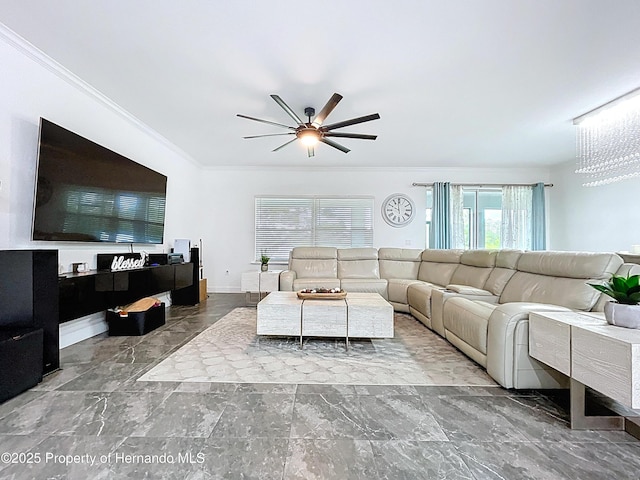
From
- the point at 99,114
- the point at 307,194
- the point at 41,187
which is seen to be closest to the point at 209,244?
the point at 307,194

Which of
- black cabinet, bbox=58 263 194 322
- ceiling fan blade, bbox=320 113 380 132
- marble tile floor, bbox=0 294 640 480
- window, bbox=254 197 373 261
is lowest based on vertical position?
marble tile floor, bbox=0 294 640 480

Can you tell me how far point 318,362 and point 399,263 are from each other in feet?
10.8

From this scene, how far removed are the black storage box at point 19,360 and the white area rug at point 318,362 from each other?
69 centimetres

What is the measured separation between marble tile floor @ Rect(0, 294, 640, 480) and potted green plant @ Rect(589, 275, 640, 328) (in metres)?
0.63

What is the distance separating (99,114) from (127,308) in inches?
88.5

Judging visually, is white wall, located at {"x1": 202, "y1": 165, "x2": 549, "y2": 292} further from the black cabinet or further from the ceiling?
the ceiling

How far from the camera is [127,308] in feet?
12.4

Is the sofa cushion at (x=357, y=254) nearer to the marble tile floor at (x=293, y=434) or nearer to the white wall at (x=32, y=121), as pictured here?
the white wall at (x=32, y=121)

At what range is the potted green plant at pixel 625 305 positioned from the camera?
1697mm

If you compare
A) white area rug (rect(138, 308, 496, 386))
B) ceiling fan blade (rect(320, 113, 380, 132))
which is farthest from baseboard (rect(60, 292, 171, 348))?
ceiling fan blade (rect(320, 113, 380, 132))

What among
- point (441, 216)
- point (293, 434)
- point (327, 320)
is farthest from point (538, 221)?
point (293, 434)

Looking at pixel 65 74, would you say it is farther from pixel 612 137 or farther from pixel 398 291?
pixel 612 137

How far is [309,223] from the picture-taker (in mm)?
6629

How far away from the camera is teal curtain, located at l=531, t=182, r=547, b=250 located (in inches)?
248
